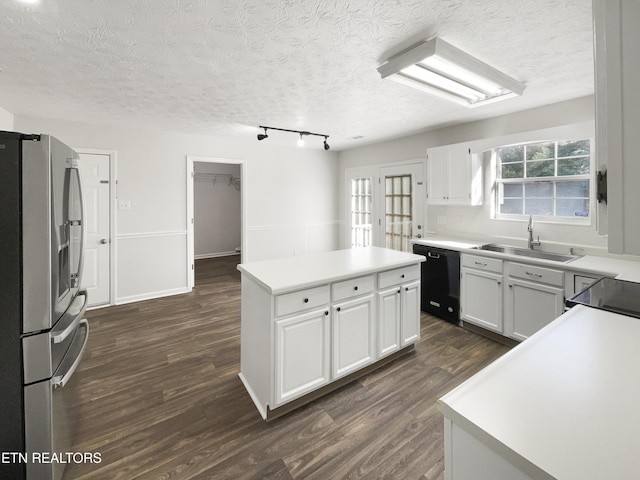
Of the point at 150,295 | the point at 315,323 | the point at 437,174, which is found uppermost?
the point at 437,174

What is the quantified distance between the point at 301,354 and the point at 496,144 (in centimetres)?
318

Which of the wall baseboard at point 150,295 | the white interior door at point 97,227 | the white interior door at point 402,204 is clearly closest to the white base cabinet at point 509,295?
the white interior door at point 402,204

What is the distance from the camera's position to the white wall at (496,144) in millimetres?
2922

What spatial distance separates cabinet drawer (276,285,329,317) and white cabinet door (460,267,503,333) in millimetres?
1955

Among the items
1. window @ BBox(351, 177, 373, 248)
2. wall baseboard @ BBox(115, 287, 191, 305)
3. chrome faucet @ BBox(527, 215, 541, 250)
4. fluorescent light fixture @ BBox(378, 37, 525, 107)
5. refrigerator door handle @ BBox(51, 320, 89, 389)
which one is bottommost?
wall baseboard @ BBox(115, 287, 191, 305)

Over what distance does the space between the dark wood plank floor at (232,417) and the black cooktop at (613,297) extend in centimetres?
112

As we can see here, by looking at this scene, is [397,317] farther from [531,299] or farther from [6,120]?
[6,120]

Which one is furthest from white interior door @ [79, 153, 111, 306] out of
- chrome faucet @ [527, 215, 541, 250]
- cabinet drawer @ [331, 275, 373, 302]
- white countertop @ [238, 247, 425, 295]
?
chrome faucet @ [527, 215, 541, 250]

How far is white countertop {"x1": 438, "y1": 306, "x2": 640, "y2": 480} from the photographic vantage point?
638mm

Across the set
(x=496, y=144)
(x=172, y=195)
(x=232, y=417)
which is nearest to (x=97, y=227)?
(x=172, y=195)

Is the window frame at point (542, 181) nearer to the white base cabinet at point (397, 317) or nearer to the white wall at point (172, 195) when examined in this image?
the white base cabinet at point (397, 317)

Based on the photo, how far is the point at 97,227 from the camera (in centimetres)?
394

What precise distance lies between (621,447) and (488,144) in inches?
136

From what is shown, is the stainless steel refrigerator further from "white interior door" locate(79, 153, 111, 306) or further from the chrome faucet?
the chrome faucet
